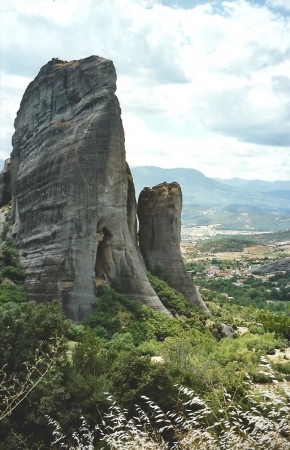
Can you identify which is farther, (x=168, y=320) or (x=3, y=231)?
(x=3, y=231)

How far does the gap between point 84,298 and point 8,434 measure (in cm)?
1629

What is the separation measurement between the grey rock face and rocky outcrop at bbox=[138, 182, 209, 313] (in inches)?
170

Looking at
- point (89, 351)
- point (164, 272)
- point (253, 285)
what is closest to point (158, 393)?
point (89, 351)

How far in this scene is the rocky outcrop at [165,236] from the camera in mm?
37906

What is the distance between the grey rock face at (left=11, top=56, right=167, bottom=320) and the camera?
29.0m

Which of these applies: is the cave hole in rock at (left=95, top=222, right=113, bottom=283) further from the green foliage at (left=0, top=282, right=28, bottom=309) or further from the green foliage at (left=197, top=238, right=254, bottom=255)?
the green foliage at (left=197, top=238, right=254, bottom=255)

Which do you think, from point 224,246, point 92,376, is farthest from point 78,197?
point 224,246

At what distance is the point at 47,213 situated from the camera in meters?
30.8

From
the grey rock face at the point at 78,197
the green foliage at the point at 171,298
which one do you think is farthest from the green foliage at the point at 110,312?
the green foliage at the point at 171,298

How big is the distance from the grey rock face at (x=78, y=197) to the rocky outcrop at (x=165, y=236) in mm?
4316

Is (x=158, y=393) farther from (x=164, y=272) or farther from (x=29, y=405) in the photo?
(x=164, y=272)

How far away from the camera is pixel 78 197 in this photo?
96.8 ft

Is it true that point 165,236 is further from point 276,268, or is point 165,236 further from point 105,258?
point 276,268

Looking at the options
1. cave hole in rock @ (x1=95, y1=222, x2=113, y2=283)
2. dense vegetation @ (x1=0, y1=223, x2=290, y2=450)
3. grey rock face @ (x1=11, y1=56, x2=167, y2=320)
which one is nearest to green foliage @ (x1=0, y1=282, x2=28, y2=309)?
dense vegetation @ (x1=0, y1=223, x2=290, y2=450)
